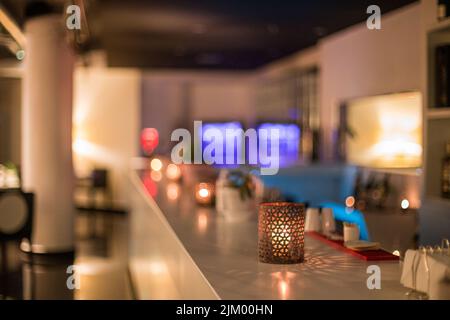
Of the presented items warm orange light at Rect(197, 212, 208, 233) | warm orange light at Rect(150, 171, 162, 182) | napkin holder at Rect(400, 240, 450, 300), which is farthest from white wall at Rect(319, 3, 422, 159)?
napkin holder at Rect(400, 240, 450, 300)

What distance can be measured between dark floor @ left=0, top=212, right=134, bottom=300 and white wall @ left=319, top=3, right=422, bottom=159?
9.30 ft

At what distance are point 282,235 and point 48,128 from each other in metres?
5.52

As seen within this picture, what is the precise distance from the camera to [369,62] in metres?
6.52

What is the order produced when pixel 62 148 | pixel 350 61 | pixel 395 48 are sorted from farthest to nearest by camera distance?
pixel 62 148
pixel 350 61
pixel 395 48

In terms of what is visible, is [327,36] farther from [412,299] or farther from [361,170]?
[412,299]

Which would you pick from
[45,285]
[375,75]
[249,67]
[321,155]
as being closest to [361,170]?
[375,75]

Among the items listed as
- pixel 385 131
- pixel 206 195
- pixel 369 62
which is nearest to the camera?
pixel 206 195

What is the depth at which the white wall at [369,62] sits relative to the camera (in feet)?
18.5

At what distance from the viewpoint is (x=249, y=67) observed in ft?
41.3

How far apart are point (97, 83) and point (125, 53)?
5.11 ft

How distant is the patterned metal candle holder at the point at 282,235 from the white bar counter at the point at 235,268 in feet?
0.14

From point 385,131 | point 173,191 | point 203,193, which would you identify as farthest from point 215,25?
point 203,193

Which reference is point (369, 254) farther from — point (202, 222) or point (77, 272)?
point (77, 272)

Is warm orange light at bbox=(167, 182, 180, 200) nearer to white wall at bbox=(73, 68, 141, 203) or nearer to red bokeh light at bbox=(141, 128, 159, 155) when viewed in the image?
red bokeh light at bbox=(141, 128, 159, 155)
